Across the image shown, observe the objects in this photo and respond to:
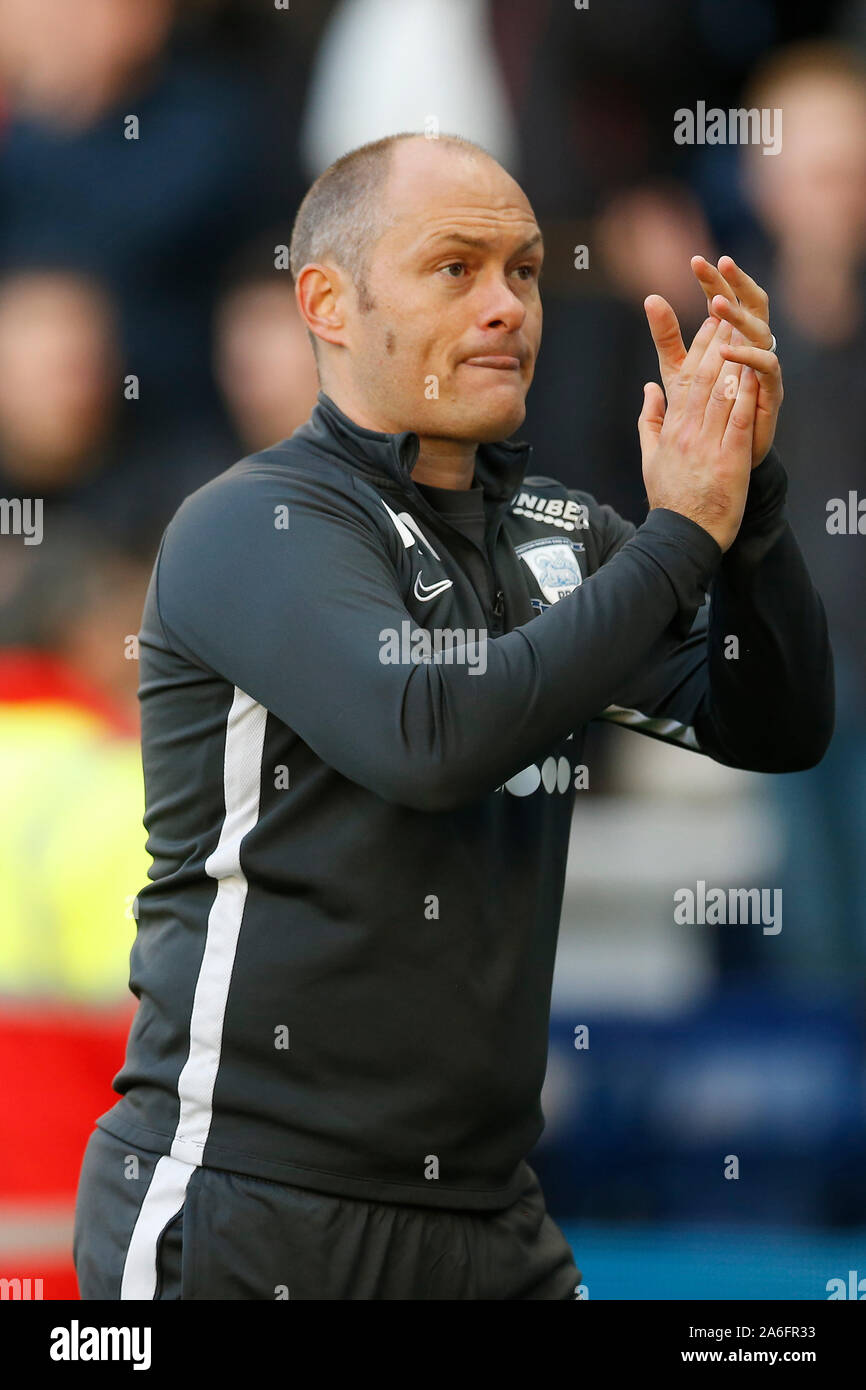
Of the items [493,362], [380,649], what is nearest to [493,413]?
[493,362]

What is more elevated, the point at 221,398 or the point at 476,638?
the point at 221,398

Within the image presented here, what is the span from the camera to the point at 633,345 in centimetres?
435

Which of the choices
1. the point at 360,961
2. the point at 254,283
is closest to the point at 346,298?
the point at 360,961

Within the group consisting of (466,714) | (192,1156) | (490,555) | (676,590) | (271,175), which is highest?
(271,175)

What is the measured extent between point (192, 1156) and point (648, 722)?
0.92 m

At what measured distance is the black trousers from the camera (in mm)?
2098

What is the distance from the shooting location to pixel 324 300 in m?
2.45

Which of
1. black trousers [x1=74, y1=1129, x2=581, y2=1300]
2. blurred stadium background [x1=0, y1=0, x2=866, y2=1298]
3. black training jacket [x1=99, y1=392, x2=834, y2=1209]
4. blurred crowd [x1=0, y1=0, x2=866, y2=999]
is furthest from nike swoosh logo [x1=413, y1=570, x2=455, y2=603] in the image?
blurred crowd [x1=0, y1=0, x2=866, y2=999]

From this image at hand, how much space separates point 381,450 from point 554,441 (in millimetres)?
2104

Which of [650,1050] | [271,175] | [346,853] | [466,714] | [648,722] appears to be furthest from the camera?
[271,175]

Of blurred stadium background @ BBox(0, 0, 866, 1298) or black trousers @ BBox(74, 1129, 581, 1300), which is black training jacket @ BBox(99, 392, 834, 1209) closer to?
black trousers @ BBox(74, 1129, 581, 1300)

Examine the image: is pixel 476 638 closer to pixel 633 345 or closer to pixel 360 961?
pixel 360 961

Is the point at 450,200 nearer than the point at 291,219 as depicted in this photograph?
Yes

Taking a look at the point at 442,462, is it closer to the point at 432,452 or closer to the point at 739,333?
the point at 432,452
